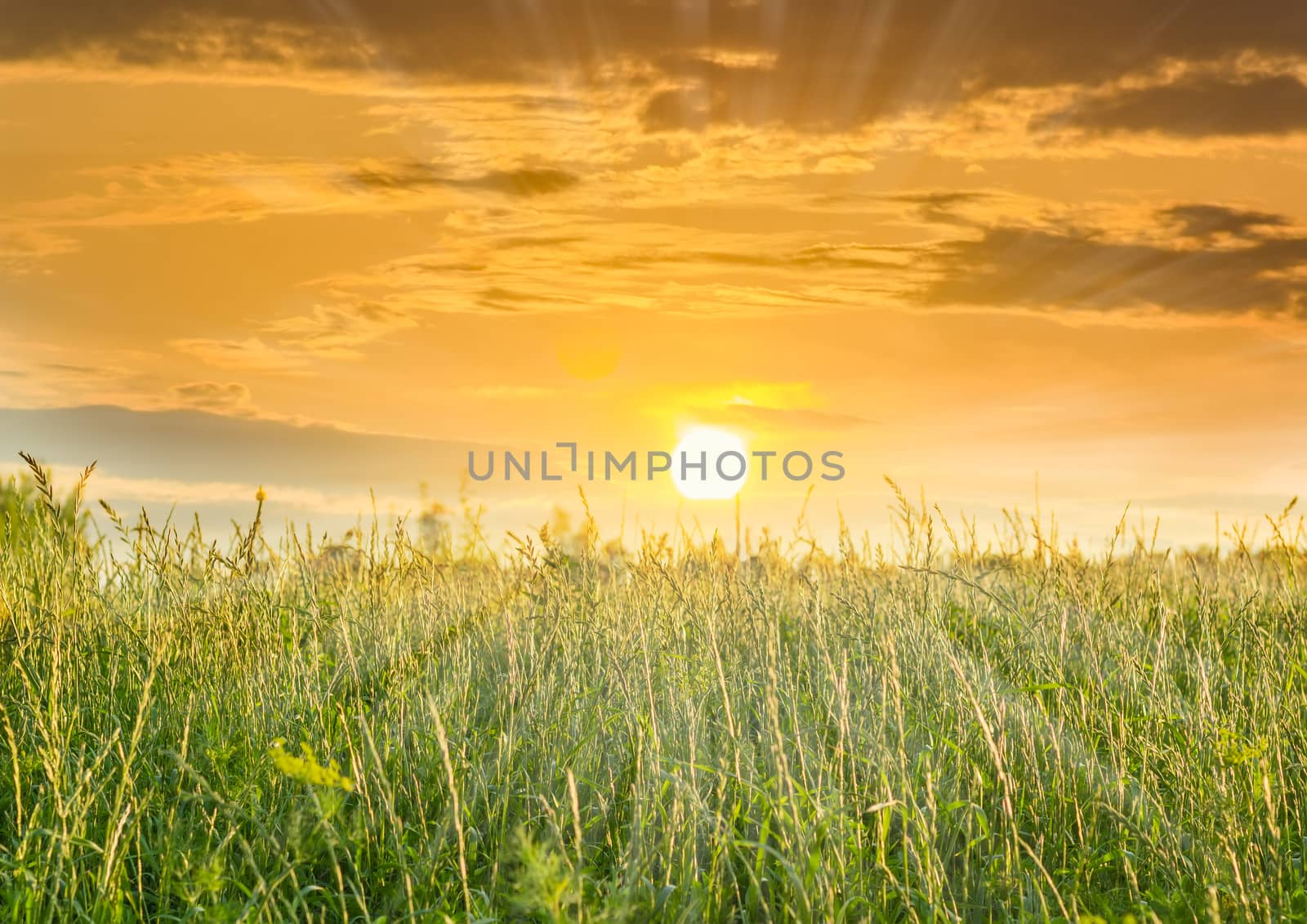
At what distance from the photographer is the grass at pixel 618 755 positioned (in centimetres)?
276

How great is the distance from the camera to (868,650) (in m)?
4.72

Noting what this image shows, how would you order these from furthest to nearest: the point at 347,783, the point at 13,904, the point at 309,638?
the point at 309,638 < the point at 13,904 < the point at 347,783

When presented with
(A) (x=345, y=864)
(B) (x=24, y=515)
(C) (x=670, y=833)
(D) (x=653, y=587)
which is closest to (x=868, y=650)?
(D) (x=653, y=587)

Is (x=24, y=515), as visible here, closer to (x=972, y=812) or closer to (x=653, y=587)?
(x=653, y=587)

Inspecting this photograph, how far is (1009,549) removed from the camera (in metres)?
6.72

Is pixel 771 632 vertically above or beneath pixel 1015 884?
above

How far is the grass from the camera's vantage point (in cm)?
276

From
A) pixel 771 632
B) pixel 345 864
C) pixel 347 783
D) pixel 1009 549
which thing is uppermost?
pixel 1009 549

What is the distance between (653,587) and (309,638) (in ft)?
6.28

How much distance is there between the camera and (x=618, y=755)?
12.4 feet

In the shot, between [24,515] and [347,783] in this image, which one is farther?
[24,515]

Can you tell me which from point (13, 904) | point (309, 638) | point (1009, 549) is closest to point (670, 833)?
point (13, 904)

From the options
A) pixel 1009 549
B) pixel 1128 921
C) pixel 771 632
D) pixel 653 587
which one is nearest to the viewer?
pixel 1128 921

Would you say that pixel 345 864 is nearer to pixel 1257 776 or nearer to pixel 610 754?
pixel 610 754
